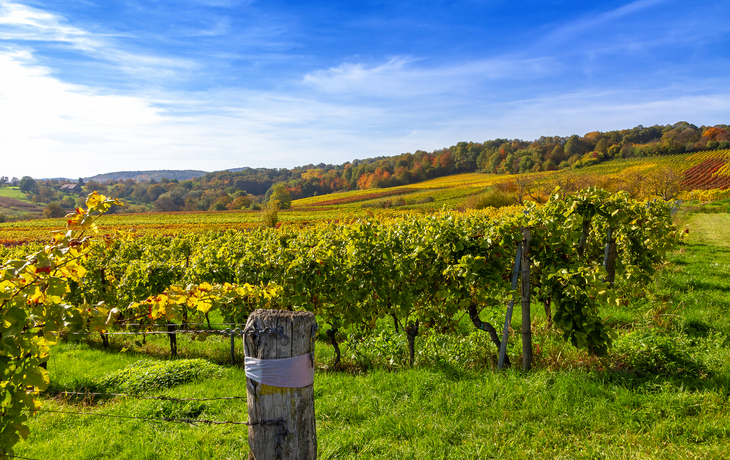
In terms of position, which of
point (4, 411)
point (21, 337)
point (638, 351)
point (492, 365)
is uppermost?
point (21, 337)

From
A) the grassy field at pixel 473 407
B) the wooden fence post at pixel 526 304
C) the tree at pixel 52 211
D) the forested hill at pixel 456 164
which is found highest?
the forested hill at pixel 456 164

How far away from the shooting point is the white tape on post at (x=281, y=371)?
1854 mm

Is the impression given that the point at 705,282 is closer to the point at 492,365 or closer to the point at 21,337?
the point at 492,365

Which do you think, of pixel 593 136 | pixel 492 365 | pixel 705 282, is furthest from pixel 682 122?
pixel 492 365

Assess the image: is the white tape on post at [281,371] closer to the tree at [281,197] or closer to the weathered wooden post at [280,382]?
the weathered wooden post at [280,382]

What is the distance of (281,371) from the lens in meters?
1.86

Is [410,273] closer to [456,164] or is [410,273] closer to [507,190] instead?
[507,190]

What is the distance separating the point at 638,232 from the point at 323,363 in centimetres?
659

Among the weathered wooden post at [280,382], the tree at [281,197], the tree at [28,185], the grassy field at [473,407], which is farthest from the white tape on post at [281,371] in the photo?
the tree at [28,185]

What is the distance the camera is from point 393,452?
9.83 ft

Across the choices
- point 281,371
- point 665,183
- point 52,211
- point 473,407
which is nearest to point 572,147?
point 665,183

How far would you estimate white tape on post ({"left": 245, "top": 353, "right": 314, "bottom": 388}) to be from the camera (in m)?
1.85

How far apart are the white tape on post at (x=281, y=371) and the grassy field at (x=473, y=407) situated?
153cm

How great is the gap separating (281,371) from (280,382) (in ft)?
0.19
